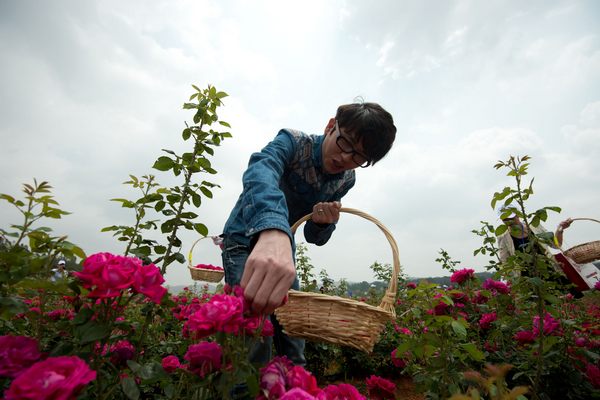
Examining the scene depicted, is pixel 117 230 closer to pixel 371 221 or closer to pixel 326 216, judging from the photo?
pixel 326 216

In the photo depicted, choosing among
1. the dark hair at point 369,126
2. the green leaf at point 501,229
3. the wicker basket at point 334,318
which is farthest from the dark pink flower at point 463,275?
the wicker basket at point 334,318

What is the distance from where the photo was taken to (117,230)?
131cm

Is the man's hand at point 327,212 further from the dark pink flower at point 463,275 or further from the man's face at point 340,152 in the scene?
the dark pink flower at point 463,275

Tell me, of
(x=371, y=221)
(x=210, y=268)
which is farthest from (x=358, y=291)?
(x=371, y=221)

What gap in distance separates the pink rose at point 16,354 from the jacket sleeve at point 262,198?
52cm

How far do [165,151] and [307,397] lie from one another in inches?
45.1

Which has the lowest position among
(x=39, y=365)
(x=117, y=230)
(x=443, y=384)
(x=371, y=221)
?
(x=443, y=384)

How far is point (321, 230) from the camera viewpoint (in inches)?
78.1

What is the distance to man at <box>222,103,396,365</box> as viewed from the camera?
3.64 feet

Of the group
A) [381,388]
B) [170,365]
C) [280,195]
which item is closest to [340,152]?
[280,195]

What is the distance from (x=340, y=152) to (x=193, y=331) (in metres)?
1.18

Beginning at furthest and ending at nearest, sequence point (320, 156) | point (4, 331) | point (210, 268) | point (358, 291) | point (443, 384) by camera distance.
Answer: point (358, 291) → point (210, 268) → point (320, 156) → point (443, 384) → point (4, 331)

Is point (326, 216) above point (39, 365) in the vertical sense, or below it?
above

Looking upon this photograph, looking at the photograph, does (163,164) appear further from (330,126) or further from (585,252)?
(585,252)
